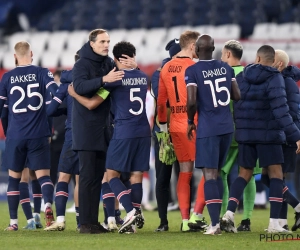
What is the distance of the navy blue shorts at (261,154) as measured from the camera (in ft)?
30.7

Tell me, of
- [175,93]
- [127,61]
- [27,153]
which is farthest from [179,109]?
[27,153]

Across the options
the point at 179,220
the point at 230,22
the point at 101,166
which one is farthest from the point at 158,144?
the point at 230,22

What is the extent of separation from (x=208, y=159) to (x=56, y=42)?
53.6 ft

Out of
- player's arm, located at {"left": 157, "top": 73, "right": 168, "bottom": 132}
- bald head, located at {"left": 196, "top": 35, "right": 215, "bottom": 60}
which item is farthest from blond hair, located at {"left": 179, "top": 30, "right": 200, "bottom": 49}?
bald head, located at {"left": 196, "top": 35, "right": 215, "bottom": 60}

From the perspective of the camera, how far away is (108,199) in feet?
31.9

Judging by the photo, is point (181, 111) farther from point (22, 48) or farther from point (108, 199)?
point (22, 48)

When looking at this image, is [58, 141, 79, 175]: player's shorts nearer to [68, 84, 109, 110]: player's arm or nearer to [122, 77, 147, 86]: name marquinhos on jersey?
[68, 84, 109, 110]: player's arm

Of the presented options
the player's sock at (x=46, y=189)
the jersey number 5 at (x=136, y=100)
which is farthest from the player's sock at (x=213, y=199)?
the player's sock at (x=46, y=189)

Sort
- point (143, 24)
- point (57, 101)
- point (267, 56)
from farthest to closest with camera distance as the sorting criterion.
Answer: point (143, 24) → point (57, 101) → point (267, 56)

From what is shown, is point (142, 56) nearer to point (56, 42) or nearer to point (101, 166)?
point (56, 42)

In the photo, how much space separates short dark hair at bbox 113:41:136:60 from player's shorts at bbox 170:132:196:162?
1.07 m

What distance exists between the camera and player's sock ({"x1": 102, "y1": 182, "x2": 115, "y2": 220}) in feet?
31.3

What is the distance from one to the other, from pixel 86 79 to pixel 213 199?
1750 mm

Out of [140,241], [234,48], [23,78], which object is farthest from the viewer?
[23,78]
